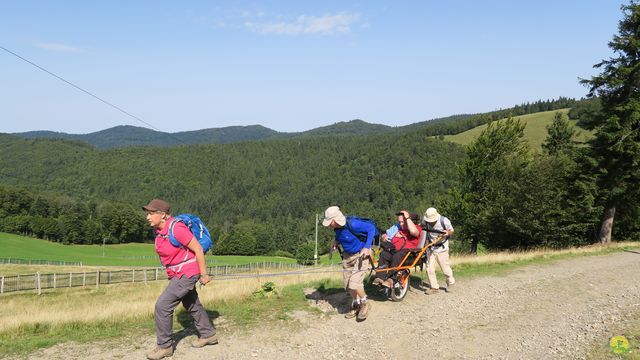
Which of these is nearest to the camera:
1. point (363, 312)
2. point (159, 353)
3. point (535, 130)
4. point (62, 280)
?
point (159, 353)

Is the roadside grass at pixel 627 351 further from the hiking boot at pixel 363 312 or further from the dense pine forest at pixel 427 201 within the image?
the dense pine forest at pixel 427 201

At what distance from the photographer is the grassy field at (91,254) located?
80.2 m

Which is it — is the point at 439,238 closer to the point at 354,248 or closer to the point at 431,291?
the point at 431,291

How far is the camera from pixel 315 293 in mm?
9812

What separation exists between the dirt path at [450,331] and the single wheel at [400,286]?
0.19 m

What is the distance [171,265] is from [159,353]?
1138mm

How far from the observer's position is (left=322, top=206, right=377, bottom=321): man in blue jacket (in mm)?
7746

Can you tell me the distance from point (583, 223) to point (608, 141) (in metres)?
5.37

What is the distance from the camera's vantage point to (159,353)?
5.98m

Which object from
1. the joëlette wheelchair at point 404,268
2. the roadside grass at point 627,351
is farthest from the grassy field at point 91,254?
the roadside grass at point 627,351

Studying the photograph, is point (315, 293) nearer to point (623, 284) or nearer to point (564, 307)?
point (564, 307)

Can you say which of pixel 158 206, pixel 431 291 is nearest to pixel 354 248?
pixel 431 291

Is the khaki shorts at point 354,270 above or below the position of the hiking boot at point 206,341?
above

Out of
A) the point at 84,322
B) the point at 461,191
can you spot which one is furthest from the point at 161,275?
the point at 84,322
